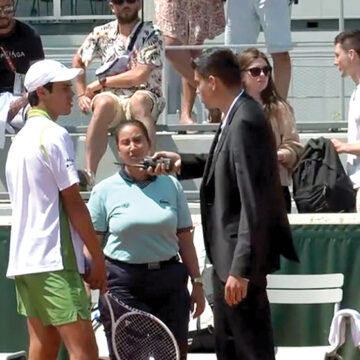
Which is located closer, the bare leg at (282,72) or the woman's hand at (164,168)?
the woman's hand at (164,168)

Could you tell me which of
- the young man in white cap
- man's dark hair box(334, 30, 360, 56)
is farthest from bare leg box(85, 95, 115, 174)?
the young man in white cap

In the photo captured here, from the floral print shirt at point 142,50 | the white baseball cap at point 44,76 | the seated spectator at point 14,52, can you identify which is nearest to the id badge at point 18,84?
the seated spectator at point 14,52

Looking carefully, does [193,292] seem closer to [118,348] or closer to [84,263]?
[118,348]

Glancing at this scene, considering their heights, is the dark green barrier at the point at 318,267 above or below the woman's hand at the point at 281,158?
below

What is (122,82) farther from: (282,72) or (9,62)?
(282,72)

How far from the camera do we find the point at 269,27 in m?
9.71

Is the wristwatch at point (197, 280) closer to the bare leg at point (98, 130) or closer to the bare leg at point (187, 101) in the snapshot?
the bare leg at point (98, 130)

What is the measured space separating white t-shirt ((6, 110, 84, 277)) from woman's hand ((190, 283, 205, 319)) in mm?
1158

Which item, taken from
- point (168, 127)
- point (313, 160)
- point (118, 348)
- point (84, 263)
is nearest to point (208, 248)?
point (84, 263)

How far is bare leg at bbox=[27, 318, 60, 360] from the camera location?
5.99 m

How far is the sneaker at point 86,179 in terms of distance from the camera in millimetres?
8686

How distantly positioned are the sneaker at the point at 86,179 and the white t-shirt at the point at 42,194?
9.00ft

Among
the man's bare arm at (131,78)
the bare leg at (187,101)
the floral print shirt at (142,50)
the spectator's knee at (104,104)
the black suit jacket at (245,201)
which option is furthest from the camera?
the bare leg at (187,101)

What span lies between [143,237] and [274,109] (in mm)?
1615
